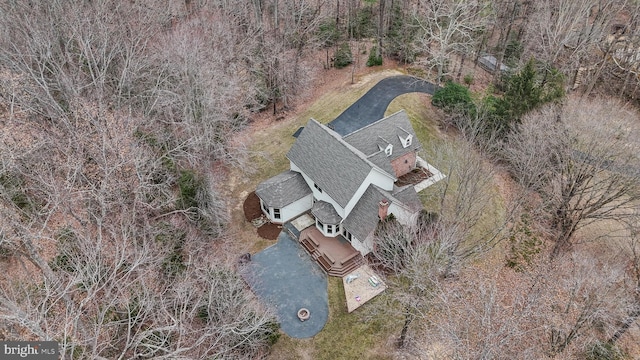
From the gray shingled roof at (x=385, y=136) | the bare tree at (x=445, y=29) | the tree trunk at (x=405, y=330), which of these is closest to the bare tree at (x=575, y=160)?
the gray shingled roof at (x=385, y=136)

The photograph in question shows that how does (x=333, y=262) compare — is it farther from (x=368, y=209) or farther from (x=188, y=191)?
(x=188, y=191)

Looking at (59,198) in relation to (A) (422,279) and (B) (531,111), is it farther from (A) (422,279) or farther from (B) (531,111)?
(B) (531,111)

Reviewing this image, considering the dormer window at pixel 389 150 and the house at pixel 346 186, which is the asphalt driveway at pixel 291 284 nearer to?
the house at pixel 346 186

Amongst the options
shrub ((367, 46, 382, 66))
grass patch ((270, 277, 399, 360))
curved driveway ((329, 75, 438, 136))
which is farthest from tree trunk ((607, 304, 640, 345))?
shrub ((367, 46, 382, 66))

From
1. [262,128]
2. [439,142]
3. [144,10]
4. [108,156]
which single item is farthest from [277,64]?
[108,156]

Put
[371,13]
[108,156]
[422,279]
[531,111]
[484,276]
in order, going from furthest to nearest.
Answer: [371,13], [531,111], [484,276], [108,156], [422,279]

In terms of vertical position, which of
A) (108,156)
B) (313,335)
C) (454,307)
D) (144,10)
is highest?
(144,10)

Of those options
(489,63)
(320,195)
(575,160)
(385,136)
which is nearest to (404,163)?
(385,136)
